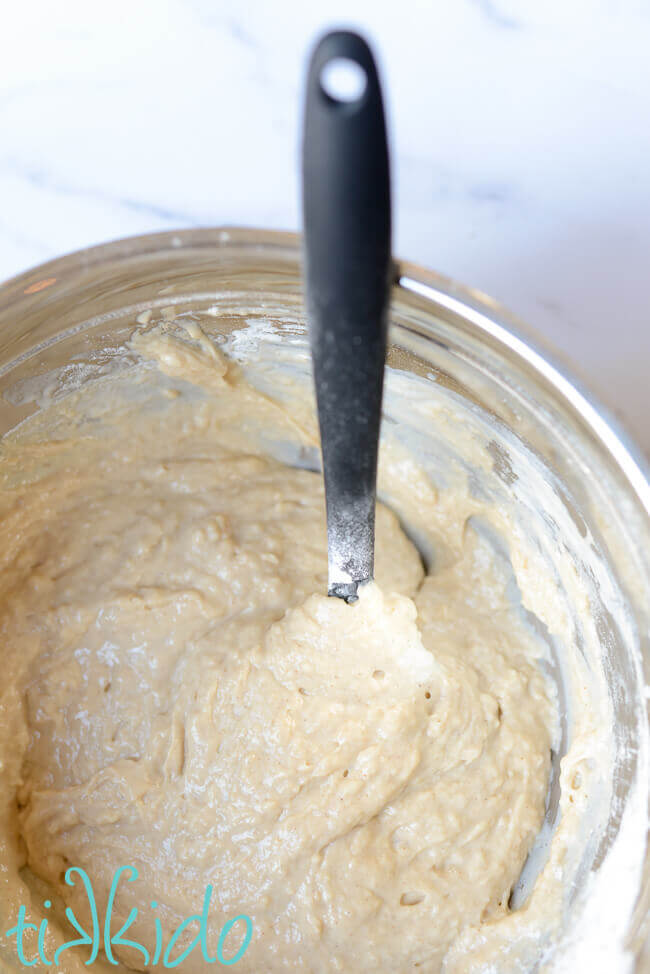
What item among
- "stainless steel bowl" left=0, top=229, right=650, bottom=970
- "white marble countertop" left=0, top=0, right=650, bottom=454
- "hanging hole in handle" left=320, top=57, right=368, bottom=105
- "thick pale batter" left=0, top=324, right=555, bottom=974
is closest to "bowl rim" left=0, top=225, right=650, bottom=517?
"stainless steel bowl" left=0, top=229, right=650, bottom=970

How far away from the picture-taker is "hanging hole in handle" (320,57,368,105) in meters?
0.81

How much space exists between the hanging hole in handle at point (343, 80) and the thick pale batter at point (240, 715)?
821 millimetres

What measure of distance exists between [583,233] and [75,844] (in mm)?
1697

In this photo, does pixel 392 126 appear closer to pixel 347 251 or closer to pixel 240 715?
pixel 347 251

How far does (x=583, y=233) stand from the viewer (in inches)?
76.4

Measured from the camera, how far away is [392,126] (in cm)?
190

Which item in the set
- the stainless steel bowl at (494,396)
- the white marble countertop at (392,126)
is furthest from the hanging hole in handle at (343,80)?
the white marble countertop at (392,126)

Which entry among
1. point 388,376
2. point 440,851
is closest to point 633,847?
point 440,851

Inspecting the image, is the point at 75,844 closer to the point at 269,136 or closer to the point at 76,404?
the point at 76,404

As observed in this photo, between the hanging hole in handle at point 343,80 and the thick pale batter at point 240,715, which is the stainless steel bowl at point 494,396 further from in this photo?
the hanging hole in handle at point 343,80

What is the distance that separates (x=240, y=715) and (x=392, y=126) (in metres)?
1.33

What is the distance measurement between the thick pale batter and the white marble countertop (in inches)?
20.8

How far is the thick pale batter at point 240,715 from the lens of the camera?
1579mm

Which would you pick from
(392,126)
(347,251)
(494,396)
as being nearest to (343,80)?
(347,251)
